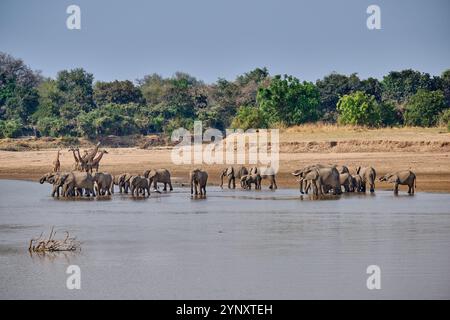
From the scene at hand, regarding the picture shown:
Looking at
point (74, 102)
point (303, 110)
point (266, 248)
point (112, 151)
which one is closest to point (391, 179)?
point (266, 248)

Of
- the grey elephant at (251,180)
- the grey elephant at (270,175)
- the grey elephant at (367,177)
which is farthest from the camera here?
the grey elephant at (251,180)

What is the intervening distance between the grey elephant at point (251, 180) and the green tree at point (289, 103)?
21584 mm

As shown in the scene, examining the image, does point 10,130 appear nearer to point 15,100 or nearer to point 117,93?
point 15,100

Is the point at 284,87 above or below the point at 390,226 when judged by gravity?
above

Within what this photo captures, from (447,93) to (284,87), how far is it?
646 inches

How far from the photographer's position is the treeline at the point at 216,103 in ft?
184

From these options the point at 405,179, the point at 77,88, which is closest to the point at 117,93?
the point at 77,88

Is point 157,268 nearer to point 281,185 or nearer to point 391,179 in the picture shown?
point 391,179

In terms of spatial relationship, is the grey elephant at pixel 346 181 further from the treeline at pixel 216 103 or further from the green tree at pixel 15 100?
the green tree at pixel 15 100

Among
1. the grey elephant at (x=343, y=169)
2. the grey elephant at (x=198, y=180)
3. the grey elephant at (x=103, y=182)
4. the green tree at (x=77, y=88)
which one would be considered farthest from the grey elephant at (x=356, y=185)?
the green tree at (x=77, y=88)

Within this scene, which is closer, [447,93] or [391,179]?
[391,179]

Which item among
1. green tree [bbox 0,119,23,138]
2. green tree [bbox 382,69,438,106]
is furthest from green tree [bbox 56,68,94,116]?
green tree [bbox 382,69,438,106]

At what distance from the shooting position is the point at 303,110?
57469 mm

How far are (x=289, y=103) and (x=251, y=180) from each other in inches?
961
